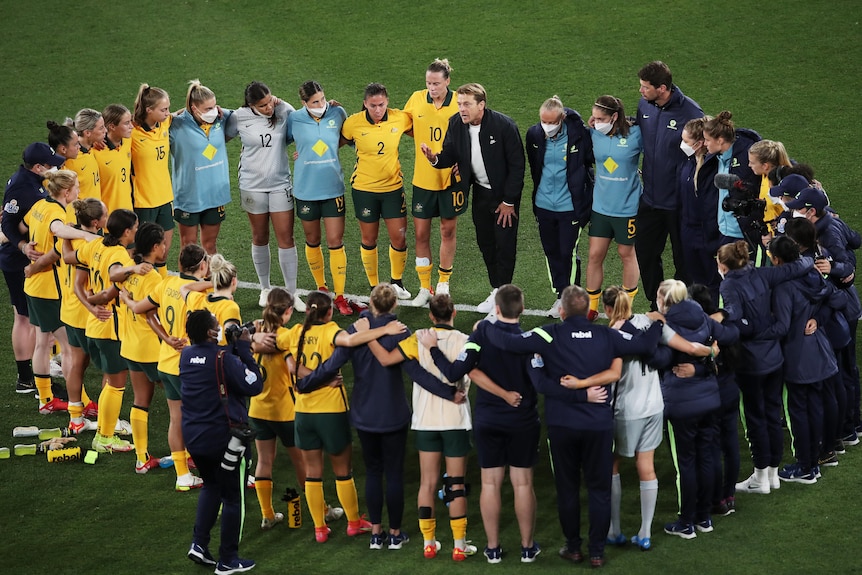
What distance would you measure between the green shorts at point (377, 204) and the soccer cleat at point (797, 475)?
431 cm

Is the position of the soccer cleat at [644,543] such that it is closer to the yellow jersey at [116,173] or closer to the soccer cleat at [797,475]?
the soccer cleat at [797,475]

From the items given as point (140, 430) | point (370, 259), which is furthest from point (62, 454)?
point (370, 259)

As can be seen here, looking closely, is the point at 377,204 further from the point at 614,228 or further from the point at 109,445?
the point at 109,445

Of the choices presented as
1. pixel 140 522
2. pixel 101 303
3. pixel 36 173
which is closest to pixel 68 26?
pixel 36 173

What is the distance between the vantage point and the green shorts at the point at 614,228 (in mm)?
10164

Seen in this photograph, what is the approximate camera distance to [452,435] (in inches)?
277

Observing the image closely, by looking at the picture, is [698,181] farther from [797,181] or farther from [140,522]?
[140,522]

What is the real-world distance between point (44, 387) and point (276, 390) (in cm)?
279

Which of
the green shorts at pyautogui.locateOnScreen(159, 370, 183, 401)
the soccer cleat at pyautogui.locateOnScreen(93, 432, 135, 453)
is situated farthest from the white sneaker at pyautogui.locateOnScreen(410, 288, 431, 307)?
the green shorts at pyautogui.locateOnScreen(159, 370, 183, 401)

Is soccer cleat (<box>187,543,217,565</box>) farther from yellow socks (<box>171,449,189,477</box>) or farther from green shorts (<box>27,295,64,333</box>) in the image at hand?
green shorts (<box>27,295,64,333</box>)

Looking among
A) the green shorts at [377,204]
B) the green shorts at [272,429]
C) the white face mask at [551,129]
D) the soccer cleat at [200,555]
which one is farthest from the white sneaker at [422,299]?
the soccer cleat at [200,555]

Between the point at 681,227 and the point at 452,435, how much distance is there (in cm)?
360

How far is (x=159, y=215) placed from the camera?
1069 cm

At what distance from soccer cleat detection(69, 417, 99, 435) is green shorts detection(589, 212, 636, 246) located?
4.41 m
